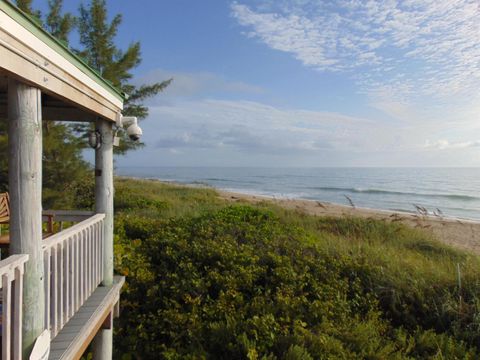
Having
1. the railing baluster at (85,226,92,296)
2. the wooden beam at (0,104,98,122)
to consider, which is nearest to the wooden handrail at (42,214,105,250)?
the railing baluster at (85,226,92,296)

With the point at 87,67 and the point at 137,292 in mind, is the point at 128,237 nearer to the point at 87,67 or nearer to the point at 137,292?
the point at 137,292

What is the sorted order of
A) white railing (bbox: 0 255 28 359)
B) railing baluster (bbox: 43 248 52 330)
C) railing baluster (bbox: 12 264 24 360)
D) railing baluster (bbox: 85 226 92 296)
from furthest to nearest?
railing baluster (bbox: 85 226 92 296)
railing baluster (bbox: 43 248 52 330)
railing baluster (bbox: 12 264 24 360)
white railing (bbox: 0 255 28 359)

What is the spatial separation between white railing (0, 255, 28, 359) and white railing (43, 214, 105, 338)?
0.43 meters

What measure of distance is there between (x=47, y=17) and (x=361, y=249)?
13.3m

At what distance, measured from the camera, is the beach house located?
1969 millimetres

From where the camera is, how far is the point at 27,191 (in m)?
2.18

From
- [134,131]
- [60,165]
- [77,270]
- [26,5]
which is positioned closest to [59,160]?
[60,165]

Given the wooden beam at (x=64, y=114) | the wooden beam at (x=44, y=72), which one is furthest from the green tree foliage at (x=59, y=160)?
the wooden beam at (x=44, y=72)

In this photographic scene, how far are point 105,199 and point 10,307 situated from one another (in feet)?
7.18

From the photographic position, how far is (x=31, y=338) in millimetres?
2258

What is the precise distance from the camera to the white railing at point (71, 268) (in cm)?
269

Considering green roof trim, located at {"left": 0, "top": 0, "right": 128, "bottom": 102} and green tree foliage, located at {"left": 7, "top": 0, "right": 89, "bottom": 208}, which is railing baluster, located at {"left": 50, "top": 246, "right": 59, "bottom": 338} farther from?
green tree foliage, located at {"left": 7, "top": 0, "right": 89, "bottom": 208}

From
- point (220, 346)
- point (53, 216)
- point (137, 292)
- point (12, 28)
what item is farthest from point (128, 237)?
point (12, 28)

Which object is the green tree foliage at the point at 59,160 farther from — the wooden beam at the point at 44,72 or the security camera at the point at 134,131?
the wooden beam at the point at 44,72
